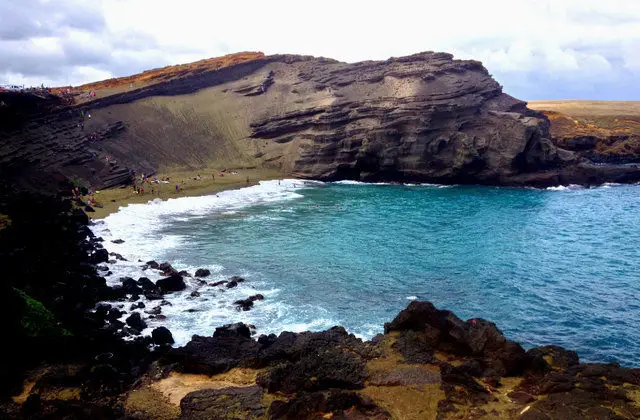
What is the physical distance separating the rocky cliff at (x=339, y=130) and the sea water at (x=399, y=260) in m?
10.2

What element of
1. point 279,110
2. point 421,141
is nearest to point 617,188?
point 421,141

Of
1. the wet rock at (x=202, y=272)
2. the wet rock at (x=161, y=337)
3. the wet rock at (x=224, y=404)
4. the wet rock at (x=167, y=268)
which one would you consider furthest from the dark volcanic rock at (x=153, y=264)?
the wet rock at (x=224, y=404)

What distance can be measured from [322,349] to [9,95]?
46649 mm

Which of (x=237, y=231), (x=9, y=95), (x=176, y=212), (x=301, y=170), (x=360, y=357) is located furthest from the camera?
(x=301, y=170)

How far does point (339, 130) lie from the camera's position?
64.4m

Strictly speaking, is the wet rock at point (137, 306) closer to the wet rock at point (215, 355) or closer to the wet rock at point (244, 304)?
the wet rock at point (244, 304)

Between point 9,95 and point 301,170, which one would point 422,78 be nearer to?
point 301,170

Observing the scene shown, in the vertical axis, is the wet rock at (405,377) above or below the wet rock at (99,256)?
below

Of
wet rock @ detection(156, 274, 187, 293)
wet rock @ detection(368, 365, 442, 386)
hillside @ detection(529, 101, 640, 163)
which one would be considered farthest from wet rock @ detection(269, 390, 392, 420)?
hillside @ detection(529, 101, 640, 163)

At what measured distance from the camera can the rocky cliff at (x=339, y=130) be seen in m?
57.5

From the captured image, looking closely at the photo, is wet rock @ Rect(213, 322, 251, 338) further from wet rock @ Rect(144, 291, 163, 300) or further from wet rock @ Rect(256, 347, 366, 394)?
wet rock @ Rect(144, 291, 163, 300)

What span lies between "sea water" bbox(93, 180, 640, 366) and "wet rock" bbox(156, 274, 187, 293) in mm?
621

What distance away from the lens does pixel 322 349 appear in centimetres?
1443

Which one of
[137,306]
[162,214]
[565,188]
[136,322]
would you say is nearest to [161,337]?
[136,322]
